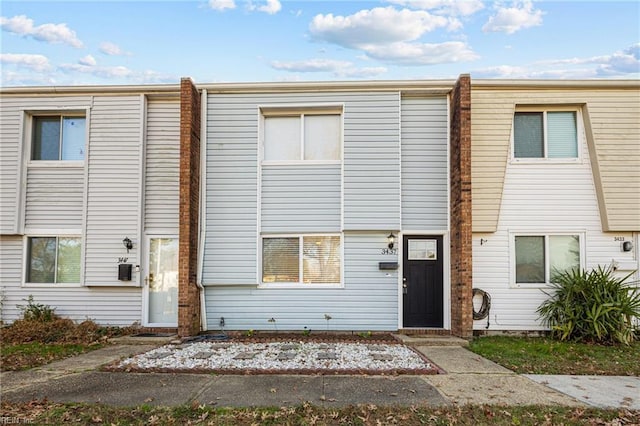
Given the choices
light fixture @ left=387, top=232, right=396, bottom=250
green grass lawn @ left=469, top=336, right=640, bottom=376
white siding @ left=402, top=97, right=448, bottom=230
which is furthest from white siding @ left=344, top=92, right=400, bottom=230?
green grass lawn @ left=469, top=336, right=640, bottom=376

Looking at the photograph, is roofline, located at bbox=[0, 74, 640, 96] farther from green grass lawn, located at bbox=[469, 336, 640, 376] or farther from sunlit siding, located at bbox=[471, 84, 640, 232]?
green grass lawn, located at bbox=[469, 336, 640, 376]

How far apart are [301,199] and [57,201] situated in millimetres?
5908

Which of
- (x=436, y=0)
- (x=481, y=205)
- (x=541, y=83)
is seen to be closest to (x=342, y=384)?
(x=481, y=205)

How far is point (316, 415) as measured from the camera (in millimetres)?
4059

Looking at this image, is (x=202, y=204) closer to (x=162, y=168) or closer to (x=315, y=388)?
(x=162, y=168)

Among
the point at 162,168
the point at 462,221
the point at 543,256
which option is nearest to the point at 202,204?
the point at 162,168

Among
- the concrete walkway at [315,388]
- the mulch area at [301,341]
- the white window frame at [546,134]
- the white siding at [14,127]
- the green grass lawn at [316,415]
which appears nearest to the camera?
the green grass lawn at [316,415]

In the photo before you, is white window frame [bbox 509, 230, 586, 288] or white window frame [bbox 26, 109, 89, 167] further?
white window frame [bbox 26, 109, 89, 167]

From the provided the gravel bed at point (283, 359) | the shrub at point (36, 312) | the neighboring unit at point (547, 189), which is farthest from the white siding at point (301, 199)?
the shrub at point (36, 312)

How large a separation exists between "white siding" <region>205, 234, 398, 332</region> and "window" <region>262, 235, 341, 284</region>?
0.25 meters

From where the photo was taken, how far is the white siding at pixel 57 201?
9273 millimetres

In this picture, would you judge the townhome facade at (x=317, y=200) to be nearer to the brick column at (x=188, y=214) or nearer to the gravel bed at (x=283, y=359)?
the brick column at (x=188, y=214)

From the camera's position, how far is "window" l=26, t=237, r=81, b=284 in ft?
30.4

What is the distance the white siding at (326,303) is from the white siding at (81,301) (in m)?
1.97
